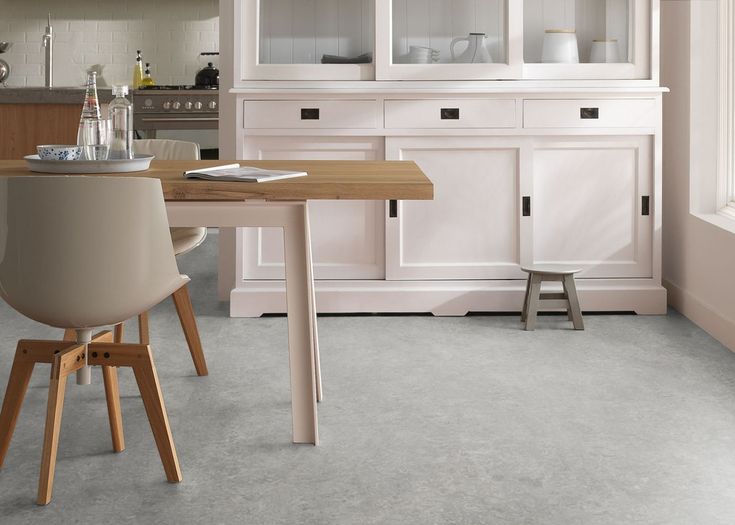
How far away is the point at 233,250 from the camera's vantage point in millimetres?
4469

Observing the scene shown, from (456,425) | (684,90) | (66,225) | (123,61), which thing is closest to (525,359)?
(456,425)

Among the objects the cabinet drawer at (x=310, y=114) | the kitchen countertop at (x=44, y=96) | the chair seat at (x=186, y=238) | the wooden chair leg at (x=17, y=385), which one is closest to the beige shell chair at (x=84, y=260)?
the wooden chair leg at (x=17, y=385)

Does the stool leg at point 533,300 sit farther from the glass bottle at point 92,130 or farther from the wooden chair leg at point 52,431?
the wooden chair leg at point 52,431

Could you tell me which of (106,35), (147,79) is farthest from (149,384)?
(106,35)

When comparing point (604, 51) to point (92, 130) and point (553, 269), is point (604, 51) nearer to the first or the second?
point (553, 269)

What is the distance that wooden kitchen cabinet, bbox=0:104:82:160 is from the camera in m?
6.02

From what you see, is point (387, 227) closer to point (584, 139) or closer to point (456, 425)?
point (584, 139)

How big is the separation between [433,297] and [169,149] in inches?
52.0

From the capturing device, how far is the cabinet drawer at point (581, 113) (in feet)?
13.6

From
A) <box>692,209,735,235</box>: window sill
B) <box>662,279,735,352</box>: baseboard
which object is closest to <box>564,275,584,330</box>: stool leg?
<box>662,279,735,352</box>: baseboard

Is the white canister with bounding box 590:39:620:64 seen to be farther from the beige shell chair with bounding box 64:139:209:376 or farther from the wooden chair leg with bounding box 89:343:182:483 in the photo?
the wooden chair leg with bounding box 89:343:182:483

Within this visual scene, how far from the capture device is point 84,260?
2053mm

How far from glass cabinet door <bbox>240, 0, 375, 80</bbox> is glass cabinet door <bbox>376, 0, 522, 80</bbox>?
0.09 meters

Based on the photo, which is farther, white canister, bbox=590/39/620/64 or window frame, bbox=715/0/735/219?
white canister, bbox=590/39/620/64
